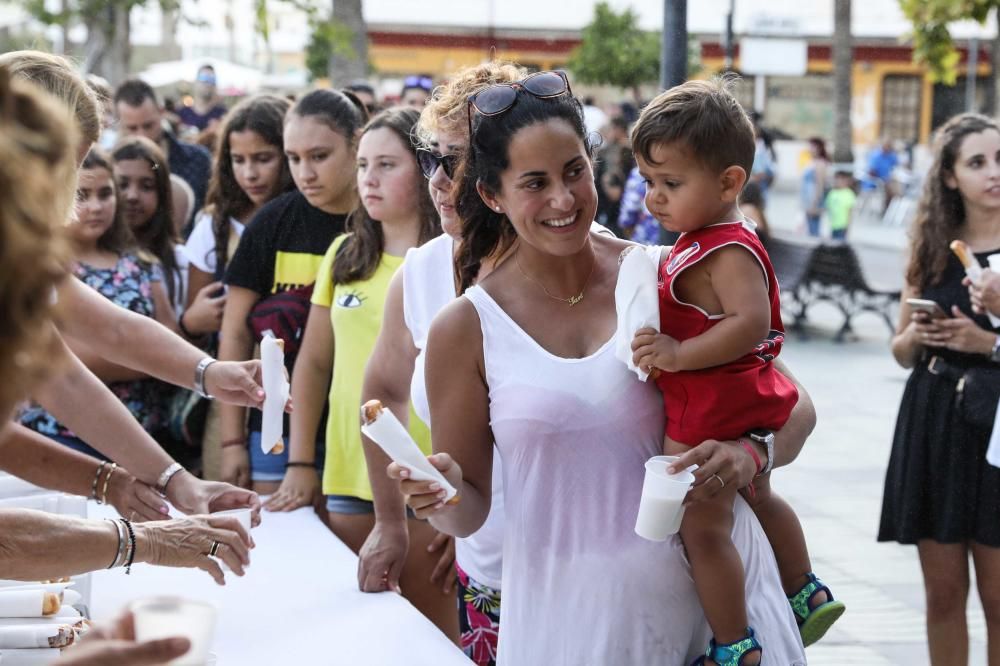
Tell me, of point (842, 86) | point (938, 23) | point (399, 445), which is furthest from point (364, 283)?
point (842, 86)

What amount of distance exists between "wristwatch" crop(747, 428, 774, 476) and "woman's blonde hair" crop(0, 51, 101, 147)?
5.07 feet

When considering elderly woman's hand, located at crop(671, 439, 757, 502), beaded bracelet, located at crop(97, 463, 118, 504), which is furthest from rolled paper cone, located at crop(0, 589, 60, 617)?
elderly woman's hand, located at crop(671, 439, 757, 502)

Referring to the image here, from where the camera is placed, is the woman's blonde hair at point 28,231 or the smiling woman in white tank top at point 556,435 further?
the smiling woman in white tank top at point 556,435

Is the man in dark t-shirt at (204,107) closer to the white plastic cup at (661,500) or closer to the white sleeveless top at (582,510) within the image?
the white sleeveless top at (582,510)

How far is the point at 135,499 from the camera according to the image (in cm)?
309

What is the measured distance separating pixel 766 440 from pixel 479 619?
952 mm

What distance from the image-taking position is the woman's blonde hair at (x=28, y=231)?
3.41 feet

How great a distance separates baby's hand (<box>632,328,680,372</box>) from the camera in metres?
2.35

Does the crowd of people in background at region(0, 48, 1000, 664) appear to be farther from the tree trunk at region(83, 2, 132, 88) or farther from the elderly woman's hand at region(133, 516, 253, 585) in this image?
the tree trunk at region(83, 2, 132, 88)

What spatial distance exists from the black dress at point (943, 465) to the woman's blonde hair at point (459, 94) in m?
1.92

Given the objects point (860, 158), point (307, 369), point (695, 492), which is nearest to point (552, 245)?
point (695, 492)

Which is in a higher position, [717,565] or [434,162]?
[434,162]

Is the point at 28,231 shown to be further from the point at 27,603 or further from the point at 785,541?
the point at 785,541

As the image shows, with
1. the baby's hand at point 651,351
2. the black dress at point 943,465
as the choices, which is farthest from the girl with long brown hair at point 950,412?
the baby's hand at point 651,351
